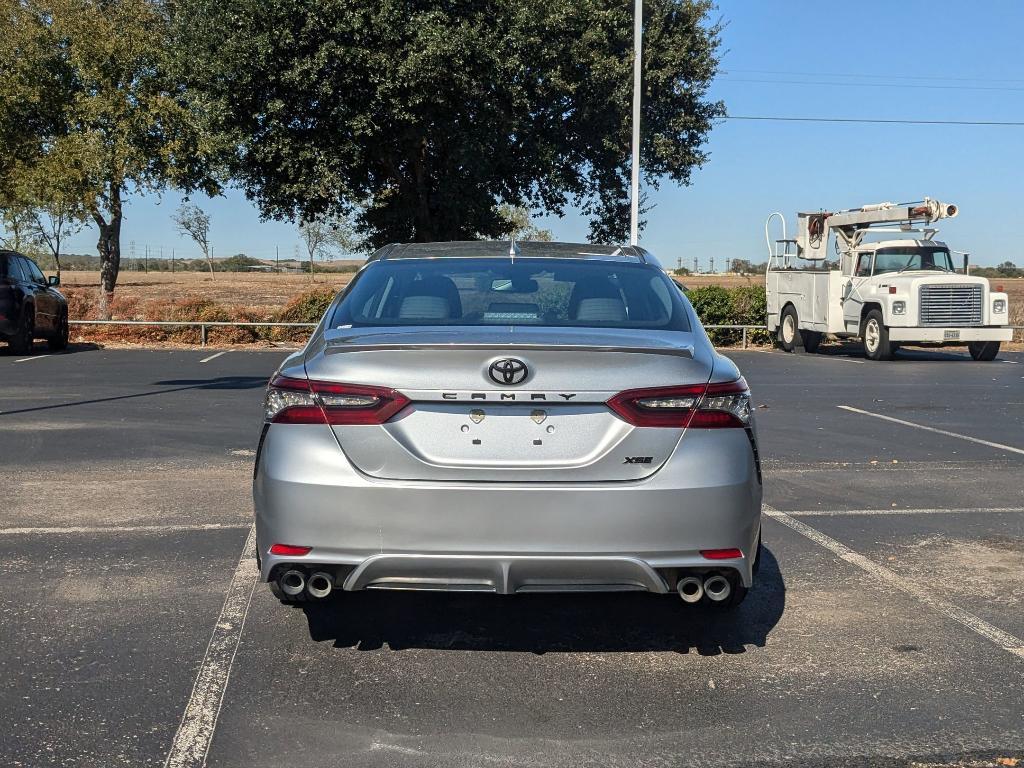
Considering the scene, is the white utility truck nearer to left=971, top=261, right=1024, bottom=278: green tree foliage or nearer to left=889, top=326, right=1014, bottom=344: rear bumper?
left=889, top=326, right=1014, bottom=344: rear bumper

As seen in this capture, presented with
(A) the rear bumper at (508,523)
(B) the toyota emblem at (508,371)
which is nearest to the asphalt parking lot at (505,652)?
(A) the rear bumper at (508,523)

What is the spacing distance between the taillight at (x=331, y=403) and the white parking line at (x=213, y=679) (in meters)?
0.95

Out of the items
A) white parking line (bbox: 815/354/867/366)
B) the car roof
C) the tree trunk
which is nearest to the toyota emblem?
the car roof

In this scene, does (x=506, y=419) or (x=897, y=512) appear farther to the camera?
(x=897, y=512)

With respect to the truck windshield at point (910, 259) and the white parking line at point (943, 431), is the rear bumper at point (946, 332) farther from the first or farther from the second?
the white parking line at point (943, 431)

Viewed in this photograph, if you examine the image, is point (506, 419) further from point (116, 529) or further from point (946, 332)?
point (946, 332)

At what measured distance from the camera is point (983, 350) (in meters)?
22.6

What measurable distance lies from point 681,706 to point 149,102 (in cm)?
2633

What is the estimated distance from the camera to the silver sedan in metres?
3.91

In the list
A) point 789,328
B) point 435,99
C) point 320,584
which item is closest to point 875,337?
point 789,328

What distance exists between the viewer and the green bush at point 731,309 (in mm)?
26625

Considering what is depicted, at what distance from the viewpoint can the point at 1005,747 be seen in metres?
3.57

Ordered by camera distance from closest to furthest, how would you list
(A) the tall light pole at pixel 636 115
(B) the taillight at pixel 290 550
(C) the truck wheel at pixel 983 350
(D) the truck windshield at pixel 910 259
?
(B) the taillight at pixel 290 550 → (C) the truck wheel at pixel 983 350 → (A) the tall light pole at pixel 636 115 → (D) the truck windshield at pixel 910 259

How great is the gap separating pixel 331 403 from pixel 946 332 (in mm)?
20093
